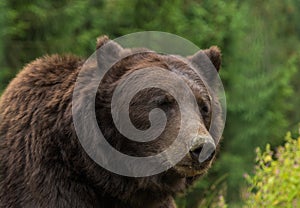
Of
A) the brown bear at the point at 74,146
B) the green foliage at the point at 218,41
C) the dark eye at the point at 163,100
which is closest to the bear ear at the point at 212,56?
the brown bear at the point at 74,146

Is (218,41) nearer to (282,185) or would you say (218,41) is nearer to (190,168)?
(282,185)

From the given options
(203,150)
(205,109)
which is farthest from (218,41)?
(203,150)

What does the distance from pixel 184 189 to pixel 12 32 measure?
4.50 metres

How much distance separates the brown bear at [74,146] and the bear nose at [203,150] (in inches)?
3.5

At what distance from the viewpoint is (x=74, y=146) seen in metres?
4.84

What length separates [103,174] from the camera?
490 centimetres

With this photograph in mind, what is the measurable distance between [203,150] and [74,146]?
964mm

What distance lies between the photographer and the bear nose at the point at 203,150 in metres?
4.40

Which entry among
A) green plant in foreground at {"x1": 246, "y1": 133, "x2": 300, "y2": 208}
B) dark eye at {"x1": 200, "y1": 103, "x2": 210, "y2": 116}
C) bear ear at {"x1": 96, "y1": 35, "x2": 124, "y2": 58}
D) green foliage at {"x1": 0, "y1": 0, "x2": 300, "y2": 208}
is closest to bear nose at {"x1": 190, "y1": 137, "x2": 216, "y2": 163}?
dark eye at {"x1": 200, "y1": 103, "x2": 210, "y2": 116}

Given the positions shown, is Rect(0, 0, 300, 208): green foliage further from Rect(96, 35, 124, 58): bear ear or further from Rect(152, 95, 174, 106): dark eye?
Rect(152, 95, 174, 106): dark eye

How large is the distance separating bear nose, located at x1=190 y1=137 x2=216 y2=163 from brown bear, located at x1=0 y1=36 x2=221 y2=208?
9 cm

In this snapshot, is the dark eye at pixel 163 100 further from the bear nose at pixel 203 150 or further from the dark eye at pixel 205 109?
the bear nose at pixel 203 150

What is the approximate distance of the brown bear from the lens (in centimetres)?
477

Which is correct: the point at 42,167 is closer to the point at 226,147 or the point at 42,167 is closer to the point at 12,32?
the point at 12,32
